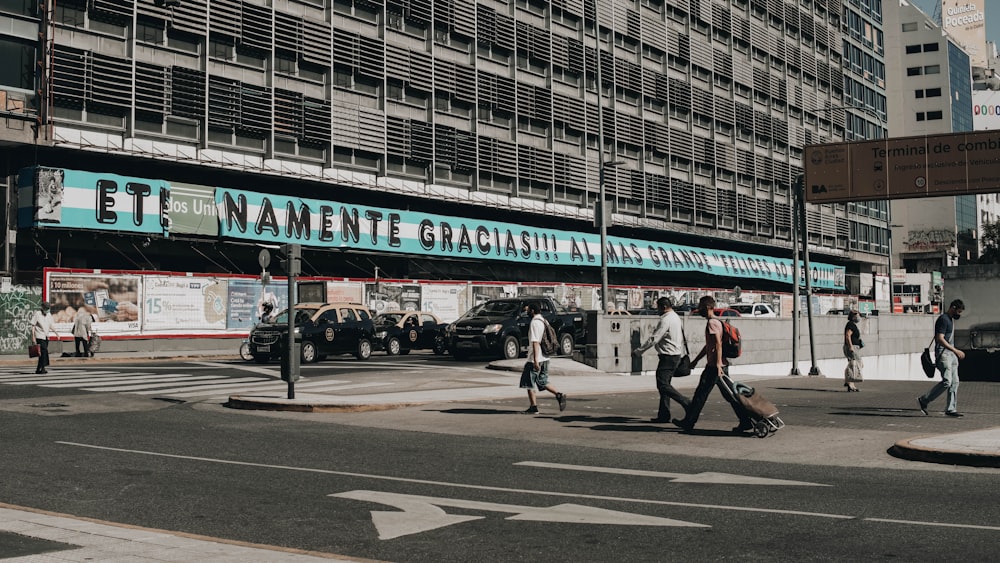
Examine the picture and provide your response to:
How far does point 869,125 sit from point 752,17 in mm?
23991

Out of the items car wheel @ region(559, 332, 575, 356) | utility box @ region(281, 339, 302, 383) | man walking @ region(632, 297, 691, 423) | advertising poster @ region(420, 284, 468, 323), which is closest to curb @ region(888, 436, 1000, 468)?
man walking @ region(632, 297, 691, 423)

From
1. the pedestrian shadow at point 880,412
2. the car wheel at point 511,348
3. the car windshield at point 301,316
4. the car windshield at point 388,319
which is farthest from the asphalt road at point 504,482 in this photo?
the car windshield at point 388,319

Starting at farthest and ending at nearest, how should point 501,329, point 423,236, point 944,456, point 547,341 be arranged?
1. point 423,236
2. point 501,329
3. point 547,341
4. point 944,456

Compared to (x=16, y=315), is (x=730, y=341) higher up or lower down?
lower down

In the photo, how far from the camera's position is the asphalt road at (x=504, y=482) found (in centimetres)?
678

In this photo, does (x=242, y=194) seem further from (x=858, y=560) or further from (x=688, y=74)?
(x=688, y=74)

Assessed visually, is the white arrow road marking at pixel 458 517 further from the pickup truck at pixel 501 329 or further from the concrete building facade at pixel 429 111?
the pickup truck at pixel 501 329

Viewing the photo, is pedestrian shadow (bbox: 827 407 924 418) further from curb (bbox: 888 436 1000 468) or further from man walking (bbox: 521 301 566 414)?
curb (bbox: 888 436 1000 468)

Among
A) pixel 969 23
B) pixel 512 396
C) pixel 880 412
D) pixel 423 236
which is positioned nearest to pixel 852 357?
pixel 880 412

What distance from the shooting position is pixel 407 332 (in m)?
34.8

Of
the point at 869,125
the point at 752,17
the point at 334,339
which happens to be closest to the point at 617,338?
the point at 334,339

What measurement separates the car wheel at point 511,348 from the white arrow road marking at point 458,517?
20.4m

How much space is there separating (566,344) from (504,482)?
2111 cm

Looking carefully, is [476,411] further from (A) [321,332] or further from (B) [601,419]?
(A) [321,332]
